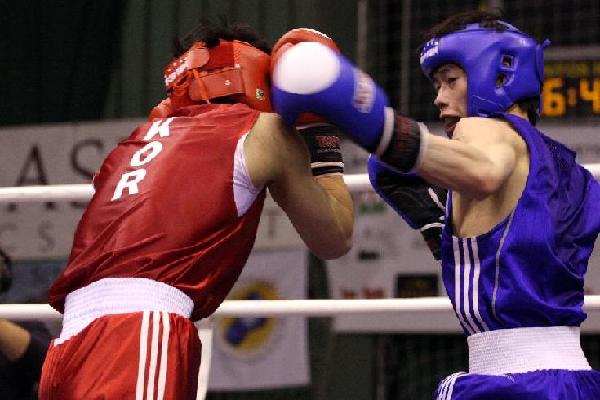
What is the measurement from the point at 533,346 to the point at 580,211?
0.87 feet

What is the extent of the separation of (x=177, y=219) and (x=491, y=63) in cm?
61

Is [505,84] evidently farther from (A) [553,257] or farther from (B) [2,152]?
(B) [2,152]

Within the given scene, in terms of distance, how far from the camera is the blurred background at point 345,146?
4805 millimetres

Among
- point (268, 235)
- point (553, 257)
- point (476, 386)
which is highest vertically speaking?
point (553, 257)

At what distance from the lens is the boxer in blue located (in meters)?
1.65

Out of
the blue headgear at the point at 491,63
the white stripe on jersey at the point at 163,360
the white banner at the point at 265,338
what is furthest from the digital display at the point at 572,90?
the white stripe on jersey at the point at 163,360

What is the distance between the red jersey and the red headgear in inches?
2.4

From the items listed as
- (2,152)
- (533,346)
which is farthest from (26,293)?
(533,346)

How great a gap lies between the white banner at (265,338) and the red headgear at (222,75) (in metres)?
2.89

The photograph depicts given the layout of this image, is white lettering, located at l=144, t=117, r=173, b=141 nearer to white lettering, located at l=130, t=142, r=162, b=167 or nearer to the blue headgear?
white lettering, located at l=130, t=142, r=162, b=167

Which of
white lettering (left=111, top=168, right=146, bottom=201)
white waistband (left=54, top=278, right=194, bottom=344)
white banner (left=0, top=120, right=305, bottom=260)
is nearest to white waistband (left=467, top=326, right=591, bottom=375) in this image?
white waistband (left=54, top=278, right=194, bottom=344)

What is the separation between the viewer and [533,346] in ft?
6.05

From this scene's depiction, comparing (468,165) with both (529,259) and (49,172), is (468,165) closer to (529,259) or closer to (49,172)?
(529,259)

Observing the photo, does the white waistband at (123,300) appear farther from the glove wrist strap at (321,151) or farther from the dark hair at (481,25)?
the dark hair at (481,25)
